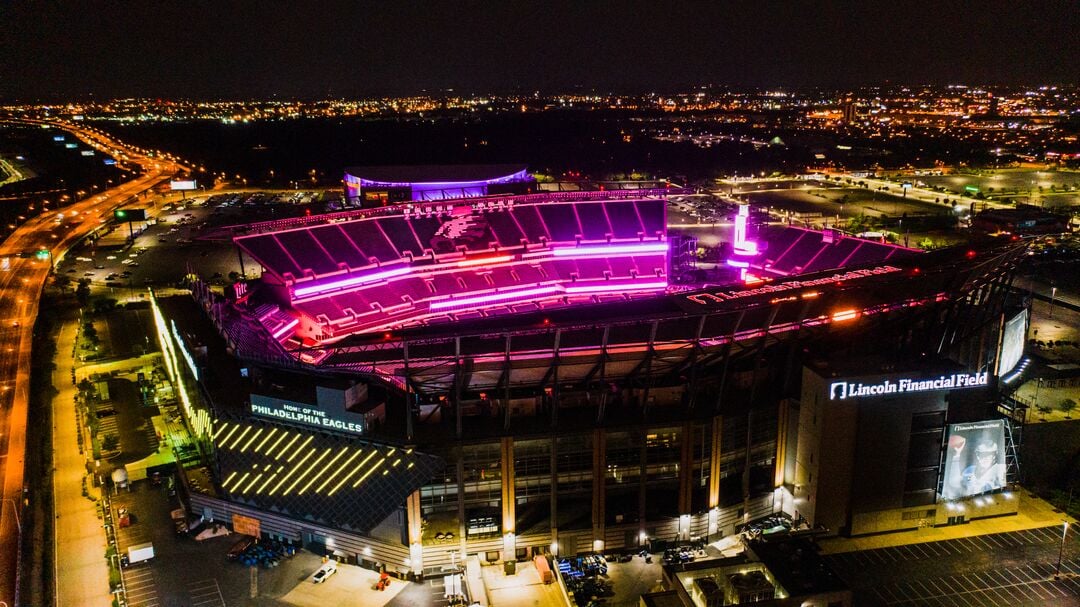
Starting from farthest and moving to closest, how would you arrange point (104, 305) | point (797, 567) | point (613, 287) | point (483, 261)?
point (104, 305) → point (483, 261) → point (613, 287) → point (797, 567)

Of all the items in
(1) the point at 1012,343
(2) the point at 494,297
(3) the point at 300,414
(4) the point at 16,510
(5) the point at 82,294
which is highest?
(2) the point at 494,297

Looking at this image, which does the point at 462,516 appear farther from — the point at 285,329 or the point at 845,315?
the point at 285,329

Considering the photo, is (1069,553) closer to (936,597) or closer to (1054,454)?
(936,597)

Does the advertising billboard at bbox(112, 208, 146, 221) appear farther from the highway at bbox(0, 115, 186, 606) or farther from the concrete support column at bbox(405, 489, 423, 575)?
the concrete support column at bbox(405, 489, 423, 575)

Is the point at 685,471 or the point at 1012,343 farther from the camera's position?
the point at 1012,343

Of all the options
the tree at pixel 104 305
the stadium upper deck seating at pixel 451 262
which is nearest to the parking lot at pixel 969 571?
the stadium upper deck seating at pixel 451 262

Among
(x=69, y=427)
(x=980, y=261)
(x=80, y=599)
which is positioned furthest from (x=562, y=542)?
(x=69, y=427)

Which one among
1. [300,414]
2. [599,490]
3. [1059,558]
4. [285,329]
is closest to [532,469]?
[599,490]
